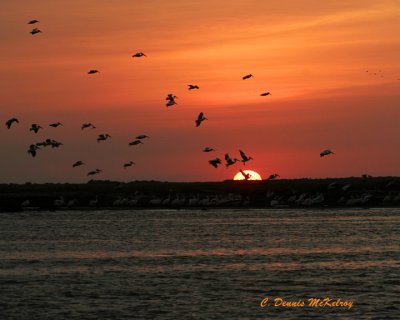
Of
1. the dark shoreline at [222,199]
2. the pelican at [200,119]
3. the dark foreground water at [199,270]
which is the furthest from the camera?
the dark shoreline at [222,199]

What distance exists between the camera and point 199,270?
47719mm

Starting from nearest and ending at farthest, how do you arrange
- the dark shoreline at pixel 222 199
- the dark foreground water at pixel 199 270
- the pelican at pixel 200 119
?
the dark foreground water at pixel 199 270
the pelican at pixel 200 119
the dark shoreline at pixel 222 199

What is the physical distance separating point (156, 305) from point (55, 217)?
67.5 metres

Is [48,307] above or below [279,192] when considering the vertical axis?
below

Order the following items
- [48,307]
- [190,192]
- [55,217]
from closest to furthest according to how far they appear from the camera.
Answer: [48,307]
[55,217]
[190,192]

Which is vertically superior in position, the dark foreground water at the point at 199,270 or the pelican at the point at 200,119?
the pelican at the point at 200,119

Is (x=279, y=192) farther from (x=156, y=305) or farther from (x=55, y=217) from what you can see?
(x=156, y=305)

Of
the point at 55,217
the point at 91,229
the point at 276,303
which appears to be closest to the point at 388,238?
the point at 91,229

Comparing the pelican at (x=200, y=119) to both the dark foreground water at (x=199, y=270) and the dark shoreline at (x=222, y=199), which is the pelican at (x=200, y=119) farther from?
the dark shoreline at (x=222, y=199)

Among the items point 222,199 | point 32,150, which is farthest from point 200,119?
point 222,199

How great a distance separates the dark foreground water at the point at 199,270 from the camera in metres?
35.6

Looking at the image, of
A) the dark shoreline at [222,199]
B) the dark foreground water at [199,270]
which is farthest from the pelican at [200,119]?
the dark shoreline at [222,199]

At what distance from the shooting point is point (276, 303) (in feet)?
120

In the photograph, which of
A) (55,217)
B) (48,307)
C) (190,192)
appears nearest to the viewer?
(48,307)
